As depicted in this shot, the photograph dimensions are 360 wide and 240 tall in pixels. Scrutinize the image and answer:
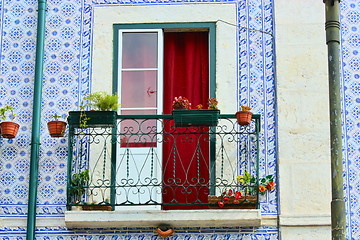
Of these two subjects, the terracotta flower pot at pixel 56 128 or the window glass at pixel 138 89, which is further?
the window glass at pixel 138 89

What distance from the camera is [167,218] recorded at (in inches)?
428

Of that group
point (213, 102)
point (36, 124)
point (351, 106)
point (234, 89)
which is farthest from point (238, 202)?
point (36, 124)

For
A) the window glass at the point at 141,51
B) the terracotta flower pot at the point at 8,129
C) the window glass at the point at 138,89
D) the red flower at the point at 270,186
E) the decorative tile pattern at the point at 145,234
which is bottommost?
the decorative tile pattern at the point at 145,234

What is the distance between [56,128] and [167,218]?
5.85ft

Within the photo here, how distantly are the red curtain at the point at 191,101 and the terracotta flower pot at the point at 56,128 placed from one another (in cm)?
130

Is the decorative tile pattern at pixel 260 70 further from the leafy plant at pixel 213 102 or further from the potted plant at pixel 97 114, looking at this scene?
the potted plant at pixel 97 114

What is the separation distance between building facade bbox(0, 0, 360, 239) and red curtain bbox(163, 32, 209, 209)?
32cm

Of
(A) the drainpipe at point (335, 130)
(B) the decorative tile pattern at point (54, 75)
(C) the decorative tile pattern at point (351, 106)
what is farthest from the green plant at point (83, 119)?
(A) the drainpipe at point (335, 130)

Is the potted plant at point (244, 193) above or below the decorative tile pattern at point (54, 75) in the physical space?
below

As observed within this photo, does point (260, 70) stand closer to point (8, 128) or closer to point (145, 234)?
point (145, 234)

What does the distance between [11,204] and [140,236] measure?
1.67m

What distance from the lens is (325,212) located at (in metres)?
11.0

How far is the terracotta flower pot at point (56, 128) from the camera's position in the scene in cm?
1123

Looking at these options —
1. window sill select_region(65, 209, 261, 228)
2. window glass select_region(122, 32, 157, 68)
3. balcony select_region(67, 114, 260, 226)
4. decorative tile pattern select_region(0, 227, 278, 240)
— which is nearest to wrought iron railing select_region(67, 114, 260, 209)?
balcony select_region(67, 114, 260, 226)
